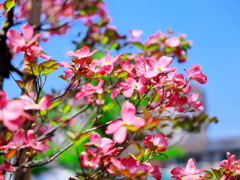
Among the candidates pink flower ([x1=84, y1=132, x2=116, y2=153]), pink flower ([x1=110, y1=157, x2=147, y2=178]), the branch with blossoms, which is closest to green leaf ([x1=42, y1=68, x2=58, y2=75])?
the branch with blossoms

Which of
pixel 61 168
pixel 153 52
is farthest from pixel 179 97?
pixel 61 168

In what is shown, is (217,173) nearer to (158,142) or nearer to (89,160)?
(158,142)

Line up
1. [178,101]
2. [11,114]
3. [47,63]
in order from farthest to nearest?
[178,101] → [47,63] → [11,114]

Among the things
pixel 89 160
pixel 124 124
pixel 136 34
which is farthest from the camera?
pixel 136 34

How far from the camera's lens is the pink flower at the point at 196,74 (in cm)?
96

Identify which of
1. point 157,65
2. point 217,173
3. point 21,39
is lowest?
point 217,173

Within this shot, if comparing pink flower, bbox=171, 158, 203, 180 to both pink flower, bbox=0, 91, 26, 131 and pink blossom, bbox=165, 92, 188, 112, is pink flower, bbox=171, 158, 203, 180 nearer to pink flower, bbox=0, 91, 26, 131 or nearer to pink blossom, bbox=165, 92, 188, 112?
pink blossom, bbox=165, 92, 188, 112

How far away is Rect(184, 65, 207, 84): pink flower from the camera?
3.14ft

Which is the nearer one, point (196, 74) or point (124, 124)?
point (124, 124)

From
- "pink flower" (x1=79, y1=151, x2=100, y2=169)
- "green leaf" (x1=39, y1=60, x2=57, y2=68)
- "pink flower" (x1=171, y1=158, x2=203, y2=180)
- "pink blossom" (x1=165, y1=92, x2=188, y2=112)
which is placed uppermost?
"green leaf" (x1=39, y1=60, x2=57, y2=68)

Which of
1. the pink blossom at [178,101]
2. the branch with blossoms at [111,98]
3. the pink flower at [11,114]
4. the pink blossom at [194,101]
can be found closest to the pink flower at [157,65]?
the branch with blossoms at [111,98]

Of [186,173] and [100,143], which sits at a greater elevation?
[100,143]

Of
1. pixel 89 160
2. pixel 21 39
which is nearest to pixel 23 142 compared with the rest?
pixel 89 160

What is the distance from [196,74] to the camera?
958mm
